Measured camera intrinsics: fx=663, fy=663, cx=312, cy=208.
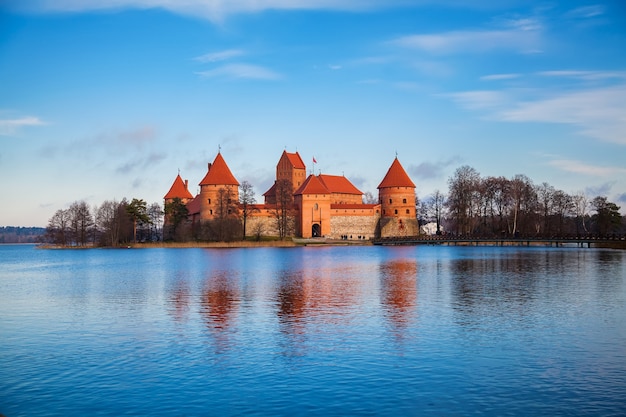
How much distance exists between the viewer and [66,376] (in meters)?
9.45

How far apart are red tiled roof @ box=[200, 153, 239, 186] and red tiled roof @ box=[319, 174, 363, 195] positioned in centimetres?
1310

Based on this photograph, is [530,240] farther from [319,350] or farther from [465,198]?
[319,350]

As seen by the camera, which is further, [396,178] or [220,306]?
[396,178]

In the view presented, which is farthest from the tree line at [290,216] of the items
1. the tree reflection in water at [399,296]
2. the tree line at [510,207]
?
the tree reflection in water at [399,296]

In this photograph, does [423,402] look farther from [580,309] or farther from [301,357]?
[580,309]

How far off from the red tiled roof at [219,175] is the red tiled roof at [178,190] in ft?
45.1

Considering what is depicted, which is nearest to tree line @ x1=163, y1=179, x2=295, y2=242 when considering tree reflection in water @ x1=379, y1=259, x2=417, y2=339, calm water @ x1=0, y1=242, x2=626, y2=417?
tree reflection in water @ x1=379, y1=259, x2=417, y2=339

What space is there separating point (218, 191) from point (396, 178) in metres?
19.1

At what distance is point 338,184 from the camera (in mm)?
78500

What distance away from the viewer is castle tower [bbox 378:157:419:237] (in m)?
70.0

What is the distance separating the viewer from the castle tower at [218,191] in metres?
64.6

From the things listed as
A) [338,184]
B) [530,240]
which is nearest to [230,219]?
[338,184]

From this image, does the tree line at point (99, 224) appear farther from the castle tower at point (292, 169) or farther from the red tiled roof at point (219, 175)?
the castle tower at point (292, 169)

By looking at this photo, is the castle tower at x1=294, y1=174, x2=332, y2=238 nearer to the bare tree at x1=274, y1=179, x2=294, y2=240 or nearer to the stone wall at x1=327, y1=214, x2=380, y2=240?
the stone wall at x1=327, y1=214, x2=380, y2=240
